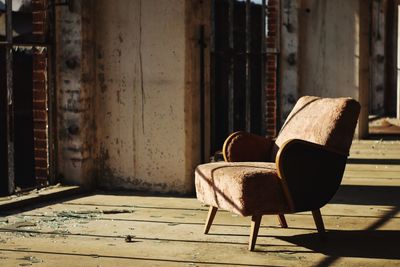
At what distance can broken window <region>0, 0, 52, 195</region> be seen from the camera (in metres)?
6.44

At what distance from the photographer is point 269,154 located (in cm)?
515

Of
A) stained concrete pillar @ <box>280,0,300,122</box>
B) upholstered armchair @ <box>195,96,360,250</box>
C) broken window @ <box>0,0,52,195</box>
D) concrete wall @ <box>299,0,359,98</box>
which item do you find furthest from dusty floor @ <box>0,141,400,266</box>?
concrete wall @ <box>299,0,359,98</box>

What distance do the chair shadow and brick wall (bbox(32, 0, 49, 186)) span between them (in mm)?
2716

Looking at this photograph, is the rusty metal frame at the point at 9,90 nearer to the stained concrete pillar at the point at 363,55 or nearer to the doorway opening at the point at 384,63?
the stained concrete pillar at the point at 363,55

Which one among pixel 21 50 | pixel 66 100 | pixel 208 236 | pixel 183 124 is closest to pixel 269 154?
pixel 208 236

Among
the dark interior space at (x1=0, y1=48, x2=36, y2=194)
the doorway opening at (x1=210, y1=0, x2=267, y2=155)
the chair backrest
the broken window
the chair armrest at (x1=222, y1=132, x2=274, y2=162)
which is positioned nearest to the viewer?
the chair backrest

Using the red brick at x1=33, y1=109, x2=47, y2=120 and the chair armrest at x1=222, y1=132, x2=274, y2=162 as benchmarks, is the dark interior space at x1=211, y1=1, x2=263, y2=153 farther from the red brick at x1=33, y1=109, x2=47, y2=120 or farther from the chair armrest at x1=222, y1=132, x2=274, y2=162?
the chair armrest at x1=222, y1=132, x2=274, y2=162

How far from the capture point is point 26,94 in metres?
10.1

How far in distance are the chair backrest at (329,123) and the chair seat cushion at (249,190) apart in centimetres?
40

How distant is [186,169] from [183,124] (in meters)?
0.40

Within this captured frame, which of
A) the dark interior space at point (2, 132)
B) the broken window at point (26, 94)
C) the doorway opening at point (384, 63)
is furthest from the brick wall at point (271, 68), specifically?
the doorway opening at point (384, 63)

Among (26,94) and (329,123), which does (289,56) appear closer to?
(26,94)

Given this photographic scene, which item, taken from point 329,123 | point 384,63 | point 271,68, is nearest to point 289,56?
point 271,68

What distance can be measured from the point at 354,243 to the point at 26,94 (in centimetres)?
663
